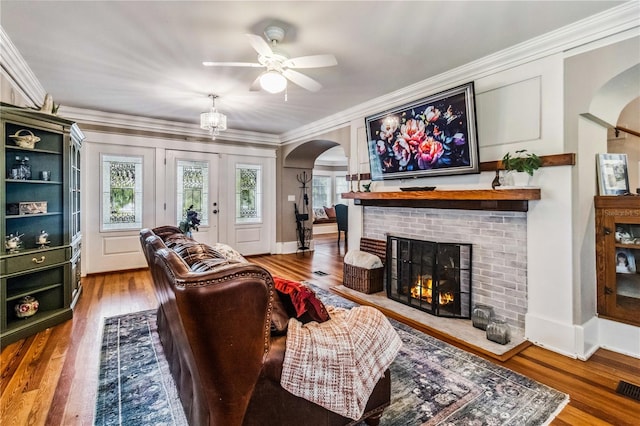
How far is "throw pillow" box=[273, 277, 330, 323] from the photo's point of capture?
4.88 feet

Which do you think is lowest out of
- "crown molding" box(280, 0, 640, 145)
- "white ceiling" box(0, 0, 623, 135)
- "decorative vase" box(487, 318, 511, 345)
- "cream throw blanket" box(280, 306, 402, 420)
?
"decorative vase" box(487, 318, 511, 345)

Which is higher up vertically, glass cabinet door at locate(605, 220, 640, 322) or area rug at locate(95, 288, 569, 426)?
glass cabinet door at locate(605, 220, 640, 322)

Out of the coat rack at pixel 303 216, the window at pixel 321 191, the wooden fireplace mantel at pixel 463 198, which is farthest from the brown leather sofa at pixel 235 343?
the window at pixel 321 191

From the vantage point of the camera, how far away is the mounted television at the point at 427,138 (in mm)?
2924

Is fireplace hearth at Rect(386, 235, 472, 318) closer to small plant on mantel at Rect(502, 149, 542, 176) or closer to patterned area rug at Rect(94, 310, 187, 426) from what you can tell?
small plant on mantel at Rect(502, 149, 542, 176)

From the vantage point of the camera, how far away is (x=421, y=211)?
357 centimetres

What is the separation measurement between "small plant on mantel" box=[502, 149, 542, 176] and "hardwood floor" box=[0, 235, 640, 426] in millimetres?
1457

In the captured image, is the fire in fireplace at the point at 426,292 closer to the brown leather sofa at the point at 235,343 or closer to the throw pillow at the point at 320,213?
the brown leather sofa at the point at 235,343

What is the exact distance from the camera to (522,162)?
8.29ft

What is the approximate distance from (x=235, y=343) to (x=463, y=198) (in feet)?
8.08

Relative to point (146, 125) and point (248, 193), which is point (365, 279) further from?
point (146, 125)

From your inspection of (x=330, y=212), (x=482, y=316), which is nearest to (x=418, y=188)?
(x=482, y=316)

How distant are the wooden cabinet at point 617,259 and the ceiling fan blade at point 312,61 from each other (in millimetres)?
2368

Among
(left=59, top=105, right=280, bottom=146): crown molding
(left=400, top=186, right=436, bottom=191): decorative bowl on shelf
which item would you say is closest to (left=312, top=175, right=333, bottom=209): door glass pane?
(left=59, top=105, right=280, bottom=146): crown molding
